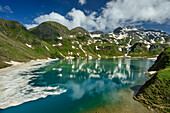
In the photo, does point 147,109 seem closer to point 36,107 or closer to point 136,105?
point 136,105

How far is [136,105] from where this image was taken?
2409 centimetres

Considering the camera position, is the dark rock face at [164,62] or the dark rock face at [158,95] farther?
the dark rock face at [164,62]

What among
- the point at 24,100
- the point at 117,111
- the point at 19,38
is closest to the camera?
the point at 117,111

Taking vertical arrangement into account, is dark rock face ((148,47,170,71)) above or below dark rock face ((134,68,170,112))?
above

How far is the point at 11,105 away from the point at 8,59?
87714mm

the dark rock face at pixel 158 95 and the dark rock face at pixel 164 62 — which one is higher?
the dark rock face at pixel 164 62

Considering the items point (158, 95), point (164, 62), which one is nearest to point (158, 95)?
point (158, 95)

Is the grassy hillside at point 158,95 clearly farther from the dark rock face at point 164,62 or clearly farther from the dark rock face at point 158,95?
the dark rock face at point 164,62

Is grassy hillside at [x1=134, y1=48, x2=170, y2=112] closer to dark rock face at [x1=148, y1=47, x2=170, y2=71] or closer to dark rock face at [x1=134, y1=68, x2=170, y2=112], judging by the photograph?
dark rock face at [x1=134, y1=68, x2=170, y2=112]

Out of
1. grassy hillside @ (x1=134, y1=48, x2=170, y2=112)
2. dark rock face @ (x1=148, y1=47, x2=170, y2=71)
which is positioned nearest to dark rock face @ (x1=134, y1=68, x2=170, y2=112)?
grassy hillside @ (x1=134, y1=48, x2=170, y2=112)

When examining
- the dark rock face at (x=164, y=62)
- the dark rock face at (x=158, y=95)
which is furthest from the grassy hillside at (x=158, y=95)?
the dark rock face at (x=164, y=62)

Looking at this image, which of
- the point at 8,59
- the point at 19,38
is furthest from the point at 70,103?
the point at 19,38

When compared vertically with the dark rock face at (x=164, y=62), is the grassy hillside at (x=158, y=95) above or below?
below

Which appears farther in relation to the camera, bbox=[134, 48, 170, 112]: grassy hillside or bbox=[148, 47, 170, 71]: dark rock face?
bbox=[148, 47, 170, 71]: dark rock face
